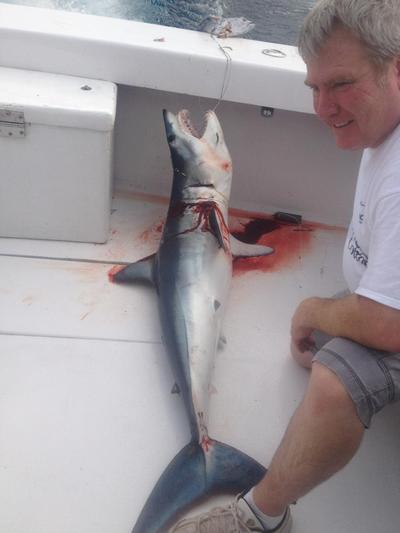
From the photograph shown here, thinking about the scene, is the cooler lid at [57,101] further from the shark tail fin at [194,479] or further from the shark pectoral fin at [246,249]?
the shark tail fin at [194,479]

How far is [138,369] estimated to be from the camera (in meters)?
1.92

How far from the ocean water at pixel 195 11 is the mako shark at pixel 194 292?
2.86 meters

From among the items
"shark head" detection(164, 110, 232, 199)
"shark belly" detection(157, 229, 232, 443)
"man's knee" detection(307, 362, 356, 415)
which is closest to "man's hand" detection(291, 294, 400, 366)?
"man's knee" detection(307, 362, 356, 415)

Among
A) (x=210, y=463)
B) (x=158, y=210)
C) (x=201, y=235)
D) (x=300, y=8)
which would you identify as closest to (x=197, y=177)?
(x=201, y=235)

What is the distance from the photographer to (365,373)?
4.19ft

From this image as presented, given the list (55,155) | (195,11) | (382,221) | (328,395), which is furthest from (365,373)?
(195,11)

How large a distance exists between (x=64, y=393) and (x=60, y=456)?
0.24 meters

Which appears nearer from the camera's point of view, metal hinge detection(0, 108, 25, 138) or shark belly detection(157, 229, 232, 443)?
shark belly detection(157, 229, 232, 443)

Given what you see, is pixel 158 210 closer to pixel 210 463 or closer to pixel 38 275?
pixel 38 275

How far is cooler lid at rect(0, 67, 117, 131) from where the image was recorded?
2.08 meters

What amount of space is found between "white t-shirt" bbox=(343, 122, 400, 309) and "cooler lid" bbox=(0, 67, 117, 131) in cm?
114

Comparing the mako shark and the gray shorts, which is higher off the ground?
the gray shorts

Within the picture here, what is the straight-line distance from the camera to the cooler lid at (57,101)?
2.08 metres

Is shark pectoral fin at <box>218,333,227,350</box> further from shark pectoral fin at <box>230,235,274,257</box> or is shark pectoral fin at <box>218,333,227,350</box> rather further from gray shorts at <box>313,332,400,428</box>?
gray shorts at <box>313,332,400,428</box>
